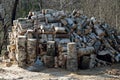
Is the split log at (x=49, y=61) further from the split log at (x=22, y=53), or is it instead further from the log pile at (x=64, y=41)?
the split log at (x=22, y=53)

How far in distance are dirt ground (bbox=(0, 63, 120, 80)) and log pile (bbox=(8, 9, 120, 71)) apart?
44 centimetres

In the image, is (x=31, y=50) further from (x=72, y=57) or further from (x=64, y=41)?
(x=72, y=57)

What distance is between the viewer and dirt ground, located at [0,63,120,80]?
15.0 metres

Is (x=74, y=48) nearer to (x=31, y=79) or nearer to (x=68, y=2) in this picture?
(x=31, y=79)

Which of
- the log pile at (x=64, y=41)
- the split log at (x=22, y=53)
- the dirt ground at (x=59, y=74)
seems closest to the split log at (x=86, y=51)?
the log pile at (x=64, y=41)

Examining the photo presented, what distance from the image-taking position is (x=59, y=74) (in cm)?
1566

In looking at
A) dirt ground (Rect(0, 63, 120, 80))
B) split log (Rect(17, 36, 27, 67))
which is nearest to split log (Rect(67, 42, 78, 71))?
dirt ground (Rect(0, 63, 120, 80))

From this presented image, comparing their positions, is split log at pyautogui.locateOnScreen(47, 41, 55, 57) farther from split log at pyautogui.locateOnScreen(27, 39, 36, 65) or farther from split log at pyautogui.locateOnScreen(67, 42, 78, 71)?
split log at pyautogui.locateOnScreen(67, 42, 78, 71)

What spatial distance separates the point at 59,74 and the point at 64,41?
6.64 feet

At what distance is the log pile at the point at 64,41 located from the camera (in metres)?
16.6

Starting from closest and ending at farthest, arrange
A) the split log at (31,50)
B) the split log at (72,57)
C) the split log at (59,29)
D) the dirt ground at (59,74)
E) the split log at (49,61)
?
the dirt ground at (59,74) < the split log at (72,57) < the split log at (49,61) < the split log at (31,50) < the split log at (59,29)

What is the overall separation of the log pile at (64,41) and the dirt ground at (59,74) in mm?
444

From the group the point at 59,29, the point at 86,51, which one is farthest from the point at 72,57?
the point at 59,29

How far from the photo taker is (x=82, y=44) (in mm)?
17375
